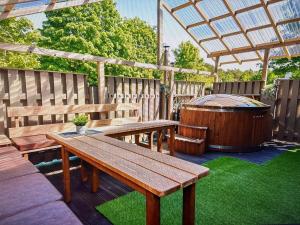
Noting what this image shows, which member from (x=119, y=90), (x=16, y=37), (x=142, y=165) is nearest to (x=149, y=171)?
(x=142, y=165)

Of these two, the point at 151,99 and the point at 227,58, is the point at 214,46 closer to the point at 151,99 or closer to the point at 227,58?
the point at 227,58

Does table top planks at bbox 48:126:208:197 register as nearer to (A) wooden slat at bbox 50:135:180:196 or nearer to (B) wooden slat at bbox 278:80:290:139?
(A) wooden slat at bbox 50:135:180:196

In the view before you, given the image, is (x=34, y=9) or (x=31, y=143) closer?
(x=31, y=143)

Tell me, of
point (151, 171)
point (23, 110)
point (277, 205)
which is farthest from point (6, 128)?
point (277, 205)

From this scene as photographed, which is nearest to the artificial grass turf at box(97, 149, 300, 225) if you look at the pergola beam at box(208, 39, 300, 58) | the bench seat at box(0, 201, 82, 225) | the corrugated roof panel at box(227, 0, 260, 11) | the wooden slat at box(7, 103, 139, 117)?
the bench seat at box(0, 201, 82, 225)

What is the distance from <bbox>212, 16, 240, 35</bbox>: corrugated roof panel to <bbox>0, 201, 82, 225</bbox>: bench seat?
7992 mm

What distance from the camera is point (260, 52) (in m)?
8.32

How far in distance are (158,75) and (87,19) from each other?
31.8 ft

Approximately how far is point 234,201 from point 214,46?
7.36m

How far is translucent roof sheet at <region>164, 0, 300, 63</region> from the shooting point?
6.57m

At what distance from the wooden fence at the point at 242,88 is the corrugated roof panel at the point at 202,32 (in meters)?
2.20

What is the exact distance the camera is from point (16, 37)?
11203 mm

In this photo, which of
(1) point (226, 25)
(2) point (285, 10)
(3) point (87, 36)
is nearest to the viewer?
(2) point (285, 10)

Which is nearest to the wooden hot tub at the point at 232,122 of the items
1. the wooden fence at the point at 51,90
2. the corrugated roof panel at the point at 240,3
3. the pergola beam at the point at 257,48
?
the wooden fence at the point at 51,90
